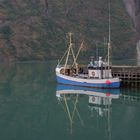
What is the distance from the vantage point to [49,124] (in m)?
39.1

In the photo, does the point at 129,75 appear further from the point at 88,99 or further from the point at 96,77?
the point at 88,99

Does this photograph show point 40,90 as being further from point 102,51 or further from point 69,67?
point 102,51

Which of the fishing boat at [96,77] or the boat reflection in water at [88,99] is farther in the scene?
the fishing boat at [96,77]

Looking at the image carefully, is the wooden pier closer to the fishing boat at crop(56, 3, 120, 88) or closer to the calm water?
the calm water

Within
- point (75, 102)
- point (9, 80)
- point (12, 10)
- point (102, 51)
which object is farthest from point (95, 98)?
point (12, 10)

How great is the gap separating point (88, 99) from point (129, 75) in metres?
14.4

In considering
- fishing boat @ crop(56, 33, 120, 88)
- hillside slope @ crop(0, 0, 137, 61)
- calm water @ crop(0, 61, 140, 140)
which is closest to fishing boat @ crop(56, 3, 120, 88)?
fishing boat @ crop(56, 33, 120, 88)

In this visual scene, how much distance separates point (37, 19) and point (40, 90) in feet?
421

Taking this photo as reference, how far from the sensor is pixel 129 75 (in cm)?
6650

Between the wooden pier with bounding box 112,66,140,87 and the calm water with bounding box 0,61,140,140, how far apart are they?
106 inches

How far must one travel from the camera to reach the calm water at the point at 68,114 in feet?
113

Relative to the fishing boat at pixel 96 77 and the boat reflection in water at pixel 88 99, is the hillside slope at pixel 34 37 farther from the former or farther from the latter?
the boat reflection in water at pixel 88 99

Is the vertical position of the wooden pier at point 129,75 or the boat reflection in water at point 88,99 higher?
the wooden pier at point 129,75

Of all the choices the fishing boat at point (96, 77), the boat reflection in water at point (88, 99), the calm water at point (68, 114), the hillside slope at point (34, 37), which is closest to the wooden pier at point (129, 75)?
the calm water at point (68, 114)
